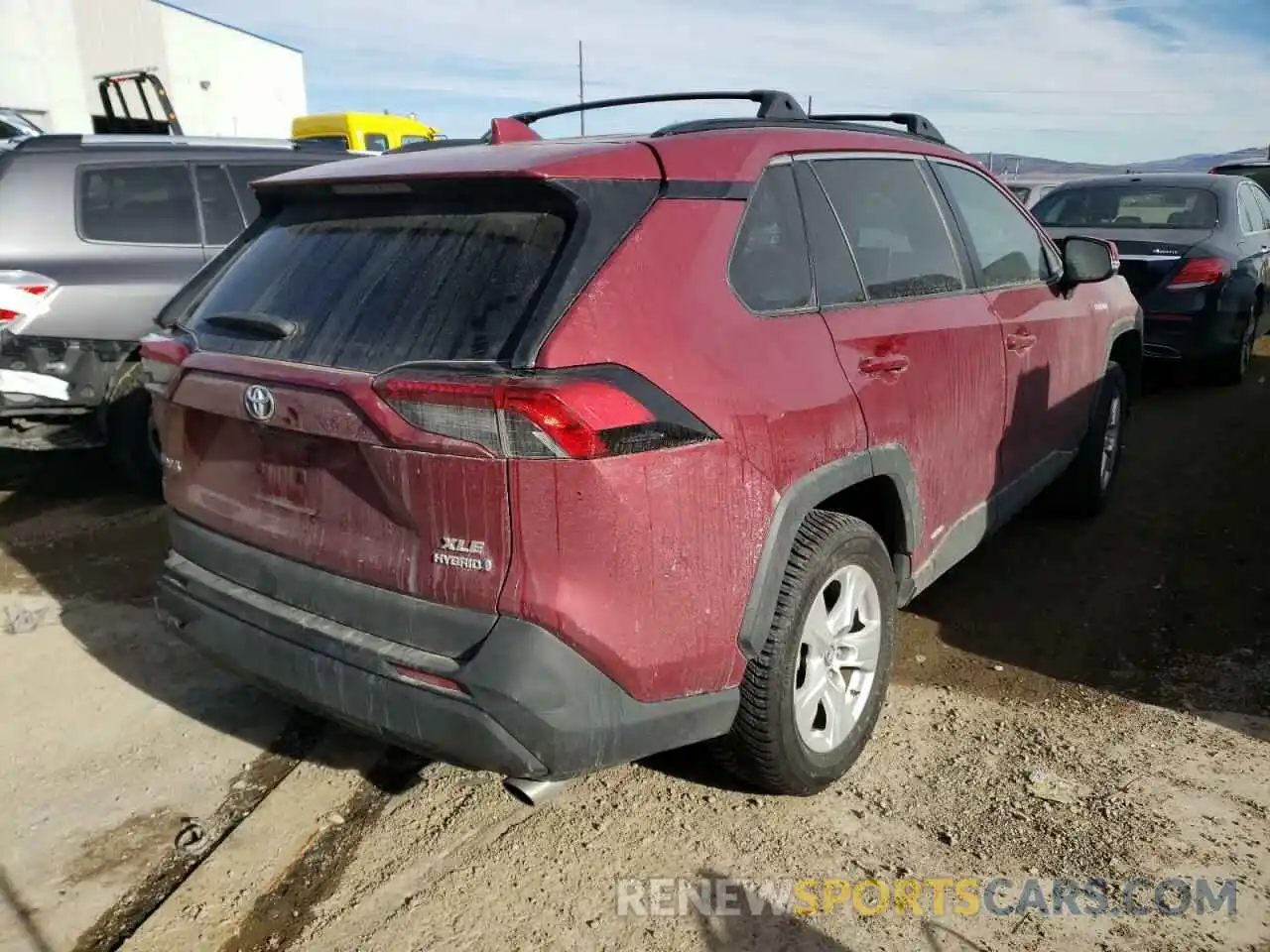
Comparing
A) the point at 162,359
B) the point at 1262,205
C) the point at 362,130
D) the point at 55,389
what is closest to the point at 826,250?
the point at 162,359

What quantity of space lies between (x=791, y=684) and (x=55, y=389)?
13.4 feet

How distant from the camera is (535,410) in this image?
77.5 inches

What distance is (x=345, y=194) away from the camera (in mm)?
2574

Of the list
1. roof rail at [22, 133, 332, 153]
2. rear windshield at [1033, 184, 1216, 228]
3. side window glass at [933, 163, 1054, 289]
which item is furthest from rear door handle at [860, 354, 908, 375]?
rear windshield at [1033, 184, 1216, 228]

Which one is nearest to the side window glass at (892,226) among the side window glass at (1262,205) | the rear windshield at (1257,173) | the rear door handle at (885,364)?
the rear door handle at (885,364)

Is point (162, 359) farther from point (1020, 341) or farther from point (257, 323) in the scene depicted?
point (1020, 341)

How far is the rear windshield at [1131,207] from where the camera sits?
7668mm

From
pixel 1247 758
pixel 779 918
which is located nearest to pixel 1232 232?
pixel 1247 758

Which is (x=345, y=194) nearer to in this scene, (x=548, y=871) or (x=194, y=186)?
(x=548, y=871)

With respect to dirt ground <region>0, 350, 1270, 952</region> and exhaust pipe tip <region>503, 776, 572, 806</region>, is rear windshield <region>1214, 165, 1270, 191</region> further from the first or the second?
exhaust pipe tip <region>503, 776, 572, 806</region>

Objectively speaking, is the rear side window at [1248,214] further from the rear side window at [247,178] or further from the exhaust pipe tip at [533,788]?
the exhaust pipe tip at [533,788]

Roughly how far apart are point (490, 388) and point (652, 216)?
23.8 inches

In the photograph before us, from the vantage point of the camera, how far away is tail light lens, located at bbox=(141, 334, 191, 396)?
2621 mm

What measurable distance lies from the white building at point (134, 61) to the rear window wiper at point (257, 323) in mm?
21308
